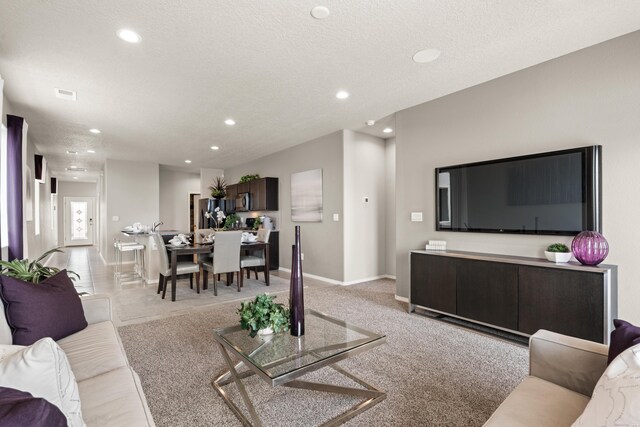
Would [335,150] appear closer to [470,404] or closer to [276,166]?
[276,166]

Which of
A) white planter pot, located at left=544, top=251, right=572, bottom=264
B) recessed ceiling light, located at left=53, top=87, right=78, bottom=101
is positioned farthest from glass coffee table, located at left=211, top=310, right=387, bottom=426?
recessed ceiling light, located at left=53, top=87, right=78, bottom=101

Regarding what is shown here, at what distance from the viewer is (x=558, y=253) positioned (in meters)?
2.66

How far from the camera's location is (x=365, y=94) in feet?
12.0

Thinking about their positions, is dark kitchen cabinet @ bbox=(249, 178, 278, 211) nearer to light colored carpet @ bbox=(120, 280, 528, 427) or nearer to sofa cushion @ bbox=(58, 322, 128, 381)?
light colored carpet @ bbox=(120, 280, 528, 427)

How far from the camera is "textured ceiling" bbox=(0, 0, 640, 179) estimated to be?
84.9 inches

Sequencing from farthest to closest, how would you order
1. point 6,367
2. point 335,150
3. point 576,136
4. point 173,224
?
point 173,224
point 335,150
point 576,136
point 6,367

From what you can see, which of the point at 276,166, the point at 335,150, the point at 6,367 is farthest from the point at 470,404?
the point at 276,166

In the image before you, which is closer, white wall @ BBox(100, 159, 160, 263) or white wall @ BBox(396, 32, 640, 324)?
white wall @ BBox(396, 32, 640, 324)

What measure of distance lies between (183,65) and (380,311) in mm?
3362

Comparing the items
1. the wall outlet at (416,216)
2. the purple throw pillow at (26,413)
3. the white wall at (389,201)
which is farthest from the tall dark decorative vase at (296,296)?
the white wall at (389,201)

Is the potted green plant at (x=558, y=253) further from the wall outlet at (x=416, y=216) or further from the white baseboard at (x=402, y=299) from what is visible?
the white baseboard at (x=402, y=299)

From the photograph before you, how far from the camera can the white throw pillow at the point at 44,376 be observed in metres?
0.87

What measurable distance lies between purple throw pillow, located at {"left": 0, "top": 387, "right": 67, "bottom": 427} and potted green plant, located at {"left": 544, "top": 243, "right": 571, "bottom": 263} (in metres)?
3.27

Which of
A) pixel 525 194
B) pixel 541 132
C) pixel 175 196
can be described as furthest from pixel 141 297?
pixel 175 196
